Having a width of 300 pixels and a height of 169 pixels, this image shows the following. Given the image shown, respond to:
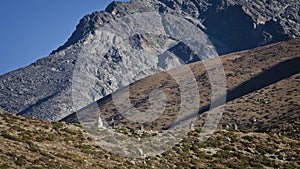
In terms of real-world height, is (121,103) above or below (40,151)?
above

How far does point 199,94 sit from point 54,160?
114m

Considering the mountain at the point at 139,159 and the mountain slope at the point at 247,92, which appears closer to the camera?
the mountain at the point at 139,159

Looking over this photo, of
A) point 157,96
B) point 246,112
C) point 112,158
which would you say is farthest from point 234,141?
point 157,96

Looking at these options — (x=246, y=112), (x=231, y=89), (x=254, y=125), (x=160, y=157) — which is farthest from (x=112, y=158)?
(x=231, y=89)

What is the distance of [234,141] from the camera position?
39.9 m

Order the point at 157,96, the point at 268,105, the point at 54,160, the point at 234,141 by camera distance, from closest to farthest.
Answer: the point at 54,160, the point at 234,141, the point at 268,105, the point at 157,96

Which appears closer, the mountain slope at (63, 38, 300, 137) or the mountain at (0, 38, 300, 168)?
the mountain at (0, 38, 300, 168)

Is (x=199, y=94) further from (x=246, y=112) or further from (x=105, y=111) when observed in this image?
(x=246, y=112)

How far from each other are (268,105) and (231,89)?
39.2 m

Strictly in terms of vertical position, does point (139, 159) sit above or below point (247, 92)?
above

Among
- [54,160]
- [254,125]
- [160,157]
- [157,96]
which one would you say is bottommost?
[254,125]

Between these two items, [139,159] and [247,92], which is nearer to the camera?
[139,159]

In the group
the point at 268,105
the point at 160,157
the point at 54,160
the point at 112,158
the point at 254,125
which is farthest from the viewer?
the point at 268,105

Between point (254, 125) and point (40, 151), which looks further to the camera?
point (254, 125)
